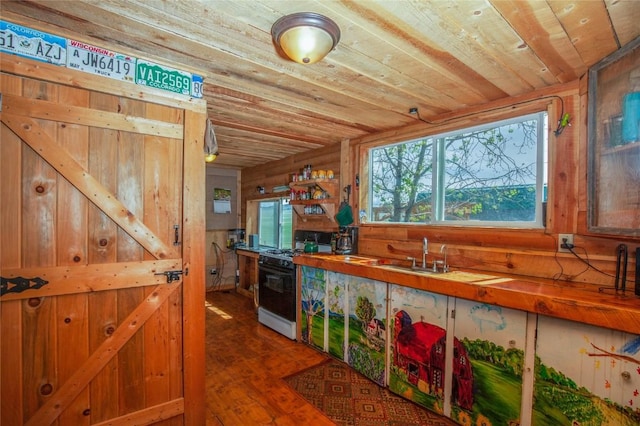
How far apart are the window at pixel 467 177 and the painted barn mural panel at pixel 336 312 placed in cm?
89

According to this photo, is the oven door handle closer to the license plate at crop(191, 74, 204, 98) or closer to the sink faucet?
the sink faucet

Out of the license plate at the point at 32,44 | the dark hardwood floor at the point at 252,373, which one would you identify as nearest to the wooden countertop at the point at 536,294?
the dark hardwood floor at the point at 252,373

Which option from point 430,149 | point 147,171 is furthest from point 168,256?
point 430,149

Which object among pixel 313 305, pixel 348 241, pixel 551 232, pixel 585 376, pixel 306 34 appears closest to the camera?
pixel 306 34

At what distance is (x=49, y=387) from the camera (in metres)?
1.54

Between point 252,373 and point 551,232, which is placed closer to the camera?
point 551,232

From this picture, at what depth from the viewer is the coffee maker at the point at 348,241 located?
11.2 ft

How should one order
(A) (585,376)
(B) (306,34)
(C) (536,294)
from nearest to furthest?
(B) (306,34)
(A) (585,376)
(C) (536,294)

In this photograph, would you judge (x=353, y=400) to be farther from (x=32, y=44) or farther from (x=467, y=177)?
(x=32, y=44)

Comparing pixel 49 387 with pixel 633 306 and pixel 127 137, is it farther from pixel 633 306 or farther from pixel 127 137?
pixel 633 306

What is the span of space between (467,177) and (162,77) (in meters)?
2.50

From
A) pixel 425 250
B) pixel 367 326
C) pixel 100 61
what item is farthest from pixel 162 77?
pixel 367 326

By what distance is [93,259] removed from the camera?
5.40ft

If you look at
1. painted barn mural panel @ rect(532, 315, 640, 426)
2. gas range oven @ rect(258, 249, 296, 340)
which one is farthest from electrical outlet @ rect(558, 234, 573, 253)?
gas range oven @ rect(258, 249, 296, 340)
